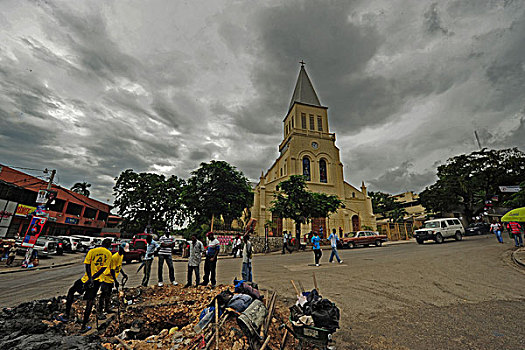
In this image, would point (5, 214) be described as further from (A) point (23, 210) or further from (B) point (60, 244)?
(B) point (60, 244)

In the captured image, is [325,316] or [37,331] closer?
[325,316]

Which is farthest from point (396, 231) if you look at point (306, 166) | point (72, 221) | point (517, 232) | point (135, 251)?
point (72, 221)

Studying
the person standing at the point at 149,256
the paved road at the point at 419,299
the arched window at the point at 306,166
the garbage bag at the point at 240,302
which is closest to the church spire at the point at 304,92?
the arched window at the point at 306,166

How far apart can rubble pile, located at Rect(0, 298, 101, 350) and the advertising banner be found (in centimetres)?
2348

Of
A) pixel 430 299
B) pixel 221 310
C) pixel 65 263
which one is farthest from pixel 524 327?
pixel 65 263

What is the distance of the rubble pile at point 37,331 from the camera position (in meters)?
3.30

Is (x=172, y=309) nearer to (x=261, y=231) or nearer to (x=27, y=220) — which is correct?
(x=261, y=231)

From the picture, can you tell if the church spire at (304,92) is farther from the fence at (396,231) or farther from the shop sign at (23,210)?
the shop sign at (23,210)

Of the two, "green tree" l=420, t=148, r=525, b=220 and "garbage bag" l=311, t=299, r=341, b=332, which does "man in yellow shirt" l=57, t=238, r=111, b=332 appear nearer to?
"garbage bag" l=311, t=299, r=341, b=332

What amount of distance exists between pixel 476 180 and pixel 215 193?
34.6m

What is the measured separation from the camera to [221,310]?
12.8ft

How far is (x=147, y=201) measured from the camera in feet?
117

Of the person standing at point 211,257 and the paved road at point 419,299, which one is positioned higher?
the person standing at point 211,257

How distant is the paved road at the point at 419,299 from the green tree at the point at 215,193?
17.8 metres
